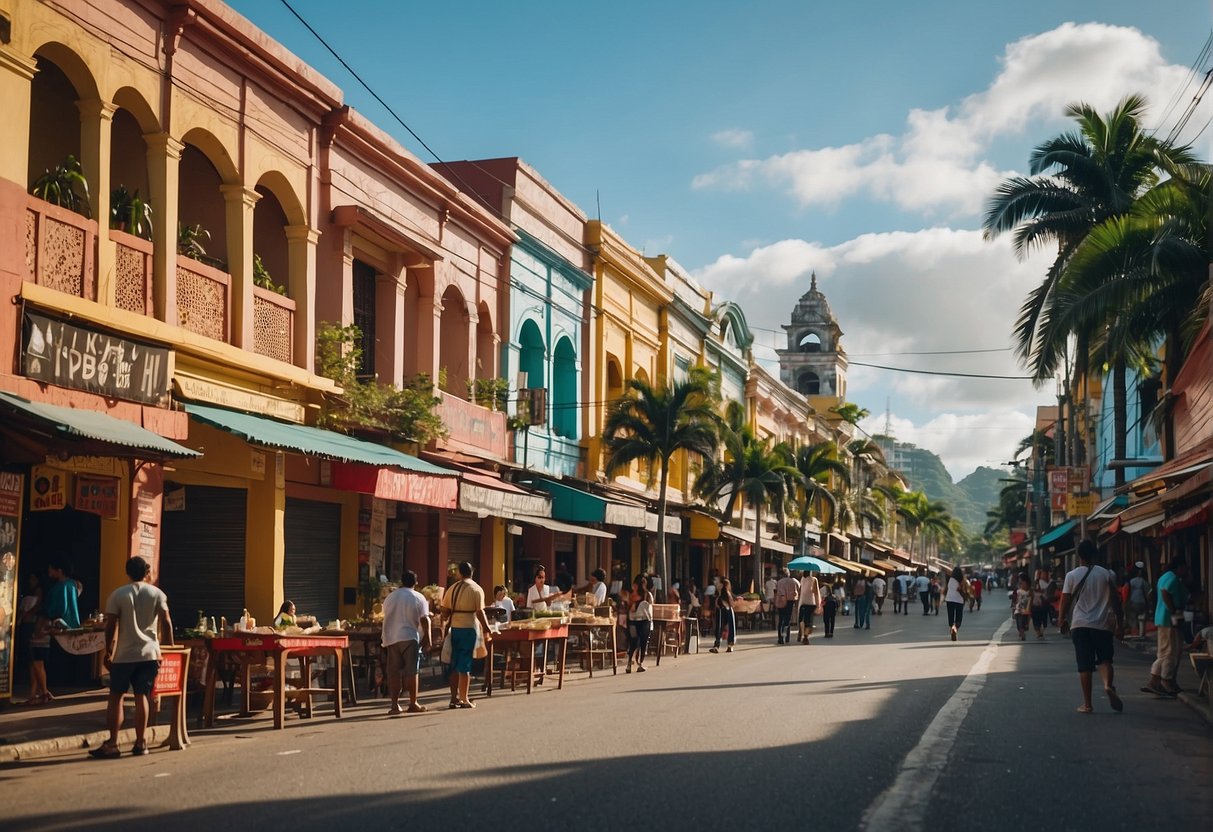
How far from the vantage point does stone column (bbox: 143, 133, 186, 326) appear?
17594 mm

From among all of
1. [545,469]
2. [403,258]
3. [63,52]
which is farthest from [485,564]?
[63,52]

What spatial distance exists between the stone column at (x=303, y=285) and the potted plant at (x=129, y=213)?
3674 mm

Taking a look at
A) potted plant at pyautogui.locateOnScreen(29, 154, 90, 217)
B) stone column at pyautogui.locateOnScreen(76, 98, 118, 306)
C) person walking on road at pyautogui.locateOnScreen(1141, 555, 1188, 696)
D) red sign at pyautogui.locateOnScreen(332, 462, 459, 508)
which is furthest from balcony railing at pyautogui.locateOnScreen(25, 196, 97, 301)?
person walking on road at pyautogui.locateOnScreen(1141, 555, 1188, 696)

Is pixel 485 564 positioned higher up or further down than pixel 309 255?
further down

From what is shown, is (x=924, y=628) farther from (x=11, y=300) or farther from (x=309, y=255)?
(x=11, y=300)

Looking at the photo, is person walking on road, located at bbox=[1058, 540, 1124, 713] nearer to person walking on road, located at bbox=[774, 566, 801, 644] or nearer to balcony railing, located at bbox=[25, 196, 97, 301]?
balcony railing, located at bbox=[25, 196, 97, 301]

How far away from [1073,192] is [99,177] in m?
25.0

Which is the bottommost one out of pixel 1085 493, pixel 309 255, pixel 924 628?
pixel 924 628

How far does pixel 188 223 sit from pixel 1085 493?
25.8 m

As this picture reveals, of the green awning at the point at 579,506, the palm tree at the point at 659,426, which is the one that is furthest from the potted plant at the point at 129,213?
the palm tree at the point at 659,426

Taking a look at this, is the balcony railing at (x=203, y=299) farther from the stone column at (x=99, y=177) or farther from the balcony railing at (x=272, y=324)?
the stone column at (x=99, y=177)

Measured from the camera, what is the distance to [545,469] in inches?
1246

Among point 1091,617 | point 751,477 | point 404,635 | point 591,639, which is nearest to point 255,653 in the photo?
point 404,635

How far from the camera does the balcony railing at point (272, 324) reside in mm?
20031
